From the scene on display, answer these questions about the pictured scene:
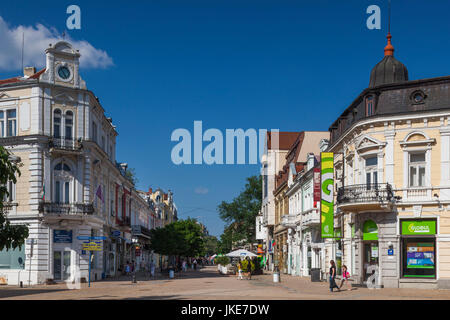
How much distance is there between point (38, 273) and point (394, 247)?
21.2 metres

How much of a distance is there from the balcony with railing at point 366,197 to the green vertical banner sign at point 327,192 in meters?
3.19

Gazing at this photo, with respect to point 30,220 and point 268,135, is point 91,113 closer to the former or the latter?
point 30,220

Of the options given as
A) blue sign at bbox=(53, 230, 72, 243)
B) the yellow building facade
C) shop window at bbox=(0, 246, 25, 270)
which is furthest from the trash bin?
shop window at bbox=(0, 246, 25, 270)

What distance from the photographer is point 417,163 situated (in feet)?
101

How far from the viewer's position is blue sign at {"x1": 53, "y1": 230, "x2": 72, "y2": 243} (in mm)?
38250

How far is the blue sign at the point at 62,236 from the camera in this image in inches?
1506

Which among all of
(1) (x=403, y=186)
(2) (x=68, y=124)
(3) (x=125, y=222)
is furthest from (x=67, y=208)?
(1) (x=403, y=186)

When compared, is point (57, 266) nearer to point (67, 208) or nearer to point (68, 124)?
point (67, 208)

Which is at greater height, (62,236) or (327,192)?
(327,192)

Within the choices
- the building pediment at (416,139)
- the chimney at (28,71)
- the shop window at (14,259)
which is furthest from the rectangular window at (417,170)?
the chimney at (28,71)

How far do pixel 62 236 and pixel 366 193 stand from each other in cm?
1932

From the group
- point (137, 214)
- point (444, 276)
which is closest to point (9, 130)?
point (444, 276)

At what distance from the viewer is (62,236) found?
38.5 metres

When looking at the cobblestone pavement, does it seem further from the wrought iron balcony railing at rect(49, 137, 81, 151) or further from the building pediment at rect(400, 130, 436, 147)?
the wrought iron balcony railing at rect(49, 137, 81, 151)
